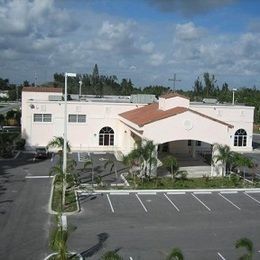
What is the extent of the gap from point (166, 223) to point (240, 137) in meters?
31.3

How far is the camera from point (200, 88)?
369 ft

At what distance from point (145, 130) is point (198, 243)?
49.9ft

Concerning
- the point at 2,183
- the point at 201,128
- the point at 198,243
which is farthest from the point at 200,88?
the point at 198,243

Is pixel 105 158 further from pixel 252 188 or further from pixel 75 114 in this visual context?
pixel 252 188

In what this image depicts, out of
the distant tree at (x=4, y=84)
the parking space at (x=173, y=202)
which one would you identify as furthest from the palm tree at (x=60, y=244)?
the distant tree at (x=4, y=84)

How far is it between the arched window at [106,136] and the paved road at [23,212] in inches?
440

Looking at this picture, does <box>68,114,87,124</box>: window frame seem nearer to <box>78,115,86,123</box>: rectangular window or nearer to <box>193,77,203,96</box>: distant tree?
<box>78,115,86,123</box>: rectangular window

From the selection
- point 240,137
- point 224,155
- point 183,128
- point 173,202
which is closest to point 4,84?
point 240,137

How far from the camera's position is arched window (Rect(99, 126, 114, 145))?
4906cm

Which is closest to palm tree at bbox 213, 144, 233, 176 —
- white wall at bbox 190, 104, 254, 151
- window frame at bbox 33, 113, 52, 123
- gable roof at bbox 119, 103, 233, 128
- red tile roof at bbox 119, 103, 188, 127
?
gable roof at bbox 119, 103, 233, 128

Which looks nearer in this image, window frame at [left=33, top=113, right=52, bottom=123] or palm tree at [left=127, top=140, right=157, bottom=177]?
palm tree at [left=127, top=140, right=157, bottom=177]

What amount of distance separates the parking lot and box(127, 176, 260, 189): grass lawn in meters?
1.55

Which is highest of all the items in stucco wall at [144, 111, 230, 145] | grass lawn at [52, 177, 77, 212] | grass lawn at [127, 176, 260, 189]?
stucco wall at [144, 111, 230, 145]

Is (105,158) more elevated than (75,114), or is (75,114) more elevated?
(75,114)
